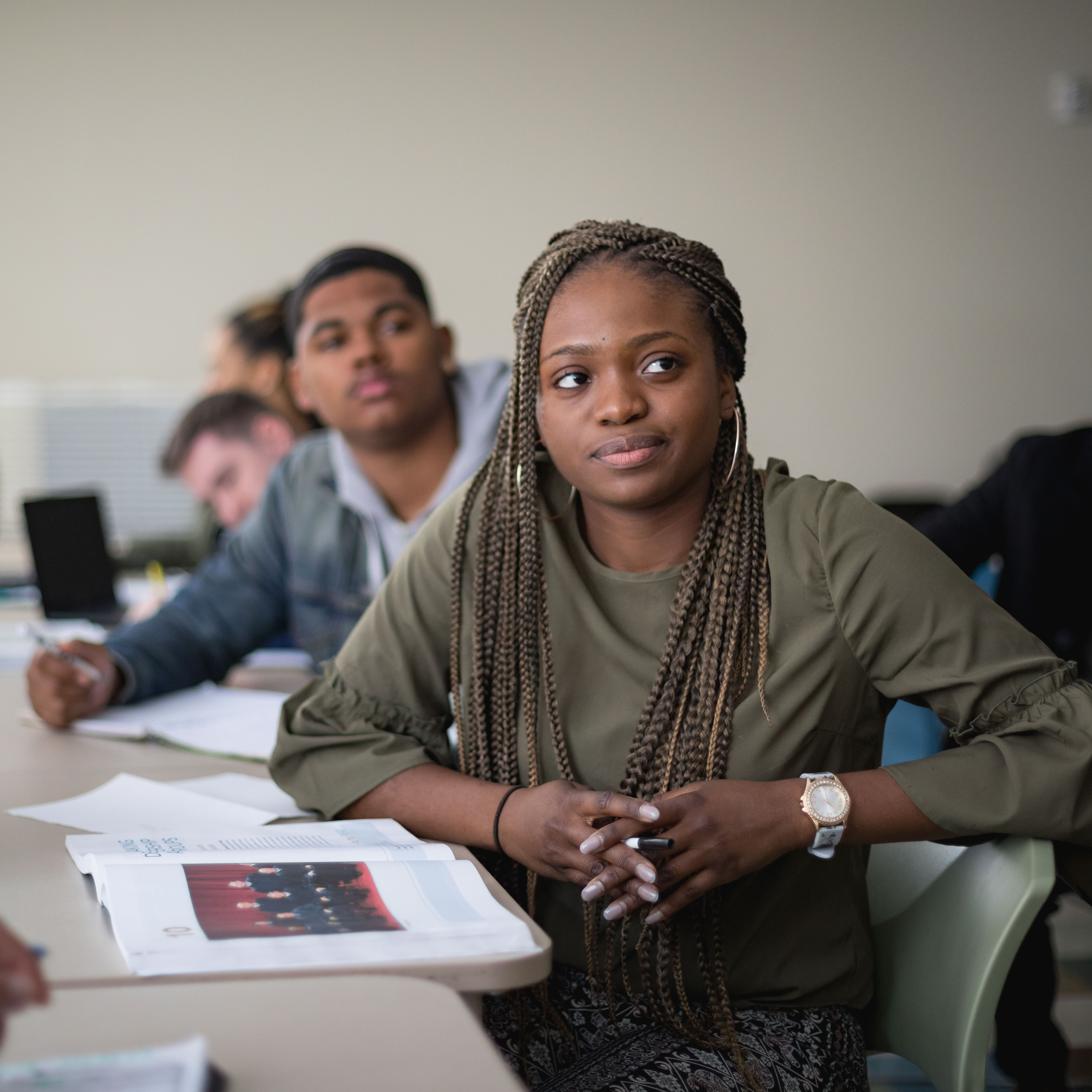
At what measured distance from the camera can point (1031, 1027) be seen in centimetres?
195

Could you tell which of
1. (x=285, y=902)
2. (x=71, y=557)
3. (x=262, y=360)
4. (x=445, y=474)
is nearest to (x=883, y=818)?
(x=285, y=902)

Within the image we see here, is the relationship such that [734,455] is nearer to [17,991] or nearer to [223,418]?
[17,991]

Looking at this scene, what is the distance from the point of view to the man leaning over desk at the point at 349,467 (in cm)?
197

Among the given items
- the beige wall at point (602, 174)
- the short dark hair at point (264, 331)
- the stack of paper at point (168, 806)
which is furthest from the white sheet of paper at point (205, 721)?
the beige wall at point (602, 174)

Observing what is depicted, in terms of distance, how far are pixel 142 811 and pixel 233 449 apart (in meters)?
2.57

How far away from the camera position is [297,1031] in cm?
65

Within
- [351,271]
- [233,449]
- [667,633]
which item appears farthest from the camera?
[233,449]

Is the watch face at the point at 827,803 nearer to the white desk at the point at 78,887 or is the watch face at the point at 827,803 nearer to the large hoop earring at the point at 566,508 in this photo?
the white desk at the point at 78,887

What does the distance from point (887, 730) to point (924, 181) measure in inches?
136

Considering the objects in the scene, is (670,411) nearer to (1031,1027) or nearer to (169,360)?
(1031,1027)

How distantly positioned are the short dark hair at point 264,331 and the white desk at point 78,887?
2.58 metres

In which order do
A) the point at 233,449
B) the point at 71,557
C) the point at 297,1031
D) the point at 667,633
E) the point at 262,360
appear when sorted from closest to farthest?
1. the point at 297,1031
2. the point at 667,633
3. the point at 71,557
4. the point at 233,449
5. the point at 262,360

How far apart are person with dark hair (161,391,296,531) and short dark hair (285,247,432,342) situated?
1474 mm

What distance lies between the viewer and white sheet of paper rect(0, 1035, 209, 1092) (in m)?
0.53
